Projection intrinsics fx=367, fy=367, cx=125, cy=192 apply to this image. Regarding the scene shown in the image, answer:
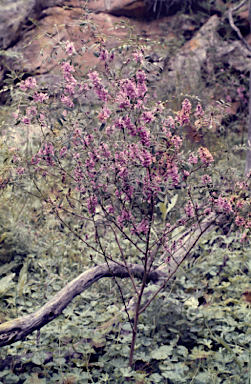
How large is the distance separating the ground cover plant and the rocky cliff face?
4.14 meters

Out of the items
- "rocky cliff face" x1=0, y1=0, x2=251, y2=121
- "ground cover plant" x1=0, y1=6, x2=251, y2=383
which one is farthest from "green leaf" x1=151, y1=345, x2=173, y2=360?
"rocky cliff face" x1=0, y1=0, x2=251, y2=121

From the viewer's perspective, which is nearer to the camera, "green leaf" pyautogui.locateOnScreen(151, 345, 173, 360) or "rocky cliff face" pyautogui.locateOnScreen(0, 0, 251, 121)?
"green leaf" pyautogui.locateOnScreen(151, 345, 173, 360)

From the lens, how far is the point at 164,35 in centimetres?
751

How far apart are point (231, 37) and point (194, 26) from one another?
883 millimetres

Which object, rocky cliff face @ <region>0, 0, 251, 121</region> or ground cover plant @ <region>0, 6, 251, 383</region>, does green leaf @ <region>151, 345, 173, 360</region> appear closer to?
ground cover plant @ <region>0, 6, 251, 383</region>

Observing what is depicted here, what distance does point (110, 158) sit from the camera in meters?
Result: 2.06

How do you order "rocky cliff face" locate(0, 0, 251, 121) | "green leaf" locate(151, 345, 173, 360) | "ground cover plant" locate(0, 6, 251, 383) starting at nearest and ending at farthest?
"ground cover plant" locate(0, 6, 251, 383), "green leaf" locate(151, 345, 173, 360), "rocky cliff face" locate(0, 0, 251, 121)

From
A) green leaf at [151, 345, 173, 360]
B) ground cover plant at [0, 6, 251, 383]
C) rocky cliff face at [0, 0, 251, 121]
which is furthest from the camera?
rocky cliff face at [0, 0, 251, 121]

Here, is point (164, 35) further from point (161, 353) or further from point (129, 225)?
point (161, 353)

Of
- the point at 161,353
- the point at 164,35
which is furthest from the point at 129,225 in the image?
the point at 164,35

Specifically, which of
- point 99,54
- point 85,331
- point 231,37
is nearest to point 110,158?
point 99,54

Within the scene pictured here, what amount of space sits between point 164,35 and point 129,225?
6.26 m

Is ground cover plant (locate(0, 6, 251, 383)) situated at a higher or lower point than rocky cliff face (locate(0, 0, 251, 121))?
lower

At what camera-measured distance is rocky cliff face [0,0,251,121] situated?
666 centimetres
